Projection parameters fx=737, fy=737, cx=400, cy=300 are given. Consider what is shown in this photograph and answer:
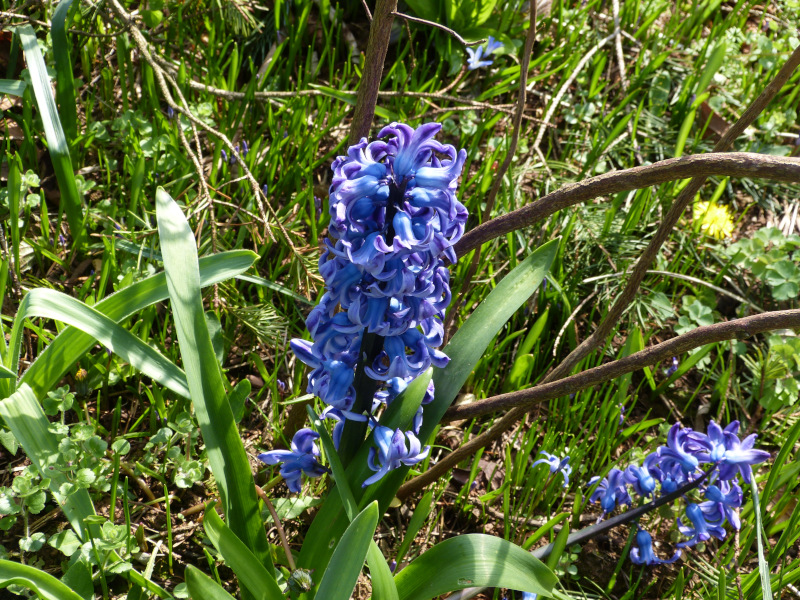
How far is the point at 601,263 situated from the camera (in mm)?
2904

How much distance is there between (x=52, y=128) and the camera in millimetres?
2369

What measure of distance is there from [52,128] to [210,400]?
131 cm

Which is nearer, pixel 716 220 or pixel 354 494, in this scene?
pixel 354 494

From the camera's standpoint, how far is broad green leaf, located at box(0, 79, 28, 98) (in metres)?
2.51

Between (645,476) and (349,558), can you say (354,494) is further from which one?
(645,476)

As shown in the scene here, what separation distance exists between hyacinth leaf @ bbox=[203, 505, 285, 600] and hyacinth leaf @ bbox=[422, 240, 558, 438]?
1.57 feet

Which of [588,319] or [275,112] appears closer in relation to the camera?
[588,319]

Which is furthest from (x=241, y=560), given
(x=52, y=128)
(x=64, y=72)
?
(x=64, y=72)

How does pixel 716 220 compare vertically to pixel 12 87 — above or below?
below

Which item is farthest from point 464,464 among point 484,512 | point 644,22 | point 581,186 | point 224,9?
point 644,22

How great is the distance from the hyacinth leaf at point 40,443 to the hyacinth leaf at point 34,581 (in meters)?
0.22

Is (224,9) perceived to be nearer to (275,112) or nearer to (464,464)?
(275,112)

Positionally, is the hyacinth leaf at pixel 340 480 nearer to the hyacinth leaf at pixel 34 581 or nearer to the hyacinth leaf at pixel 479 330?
the hyacinth leaf at pixel 479 330

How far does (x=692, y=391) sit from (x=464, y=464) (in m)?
1.00
